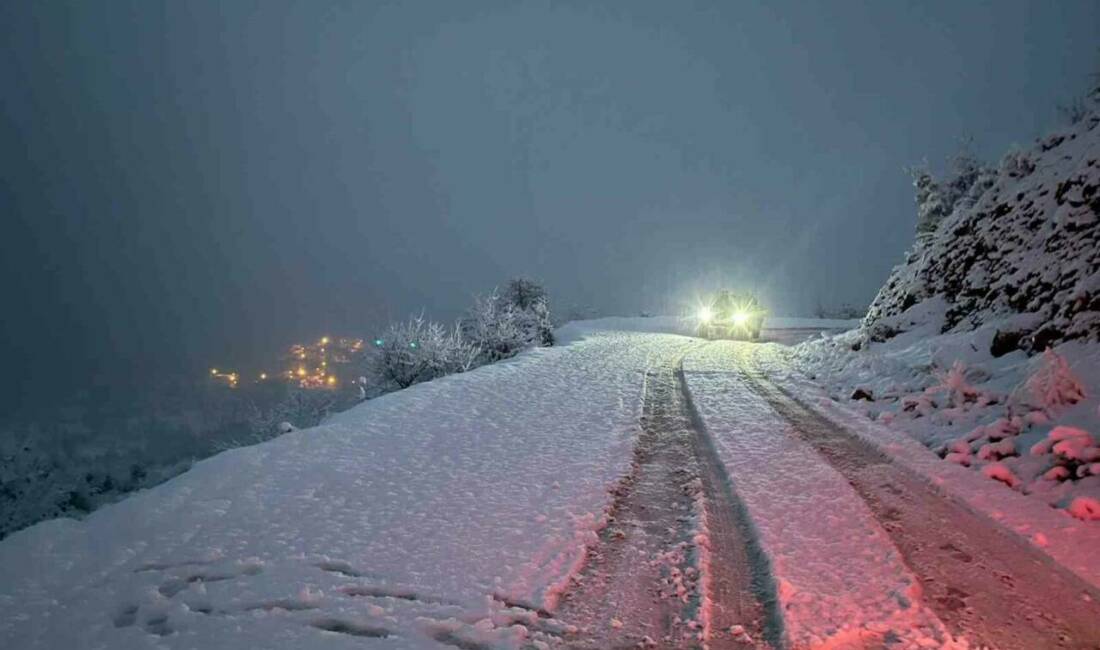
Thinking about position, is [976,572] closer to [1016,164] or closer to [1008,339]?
[1008,339]

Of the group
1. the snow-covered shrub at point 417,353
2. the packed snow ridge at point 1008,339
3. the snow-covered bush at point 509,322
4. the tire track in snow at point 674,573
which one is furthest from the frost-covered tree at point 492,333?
the tire track in snow at point 674,573

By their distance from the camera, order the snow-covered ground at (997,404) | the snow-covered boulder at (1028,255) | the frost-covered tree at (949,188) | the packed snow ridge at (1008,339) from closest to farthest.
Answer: the snow-covered ground at (997,404), the packed snow ridge at (1008,339), the snow-covered boulder at (1028,255), the frost-covered tree at (949,188)

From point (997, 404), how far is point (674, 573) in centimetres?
687

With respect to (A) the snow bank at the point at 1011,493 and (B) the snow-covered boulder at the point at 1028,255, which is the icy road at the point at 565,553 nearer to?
(A) the snow bank at the point at 1011,493

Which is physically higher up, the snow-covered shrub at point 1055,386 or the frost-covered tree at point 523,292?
the frost-covered tree at point 523,292

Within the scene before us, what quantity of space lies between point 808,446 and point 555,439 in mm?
3876

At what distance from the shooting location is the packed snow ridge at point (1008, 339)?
20.3 ft

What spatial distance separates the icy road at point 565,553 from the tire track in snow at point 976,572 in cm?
2

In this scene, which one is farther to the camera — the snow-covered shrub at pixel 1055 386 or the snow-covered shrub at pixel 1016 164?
the snow-covered shrub at pixel 1016 164

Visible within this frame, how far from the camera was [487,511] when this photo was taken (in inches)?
215

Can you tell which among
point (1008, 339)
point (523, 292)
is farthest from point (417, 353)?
point (1008, 339)

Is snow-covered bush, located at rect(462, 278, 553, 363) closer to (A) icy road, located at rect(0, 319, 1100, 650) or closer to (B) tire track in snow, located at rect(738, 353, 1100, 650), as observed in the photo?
(A) icy road, located at rect(0, 319, 1100, 650)

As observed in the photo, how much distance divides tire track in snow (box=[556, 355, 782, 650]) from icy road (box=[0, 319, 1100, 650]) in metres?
0.02

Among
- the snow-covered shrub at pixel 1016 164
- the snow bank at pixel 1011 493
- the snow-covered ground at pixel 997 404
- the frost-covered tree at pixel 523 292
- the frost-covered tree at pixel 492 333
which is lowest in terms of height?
the snow bank at pixel 1011 493
